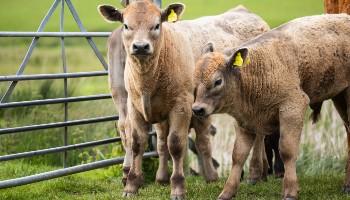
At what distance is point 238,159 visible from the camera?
767 centimetres

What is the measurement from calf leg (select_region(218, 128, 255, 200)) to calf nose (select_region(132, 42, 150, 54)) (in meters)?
1.36

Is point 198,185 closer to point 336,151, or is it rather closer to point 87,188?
point 87,188

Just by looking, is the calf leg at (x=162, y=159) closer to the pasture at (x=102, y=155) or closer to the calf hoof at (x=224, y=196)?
the pasture at (x=102, y=155)

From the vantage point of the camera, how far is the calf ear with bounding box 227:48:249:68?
7.14 meters

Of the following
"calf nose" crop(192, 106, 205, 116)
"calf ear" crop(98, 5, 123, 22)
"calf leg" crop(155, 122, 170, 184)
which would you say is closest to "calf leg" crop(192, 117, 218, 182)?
"calf leg" crop(155, 122, 170, 184)

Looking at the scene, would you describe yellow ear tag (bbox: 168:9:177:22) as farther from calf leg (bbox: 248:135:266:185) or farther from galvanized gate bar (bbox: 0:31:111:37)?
calf leg (bbox: 248:135:266:185)

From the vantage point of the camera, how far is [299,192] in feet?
26.3

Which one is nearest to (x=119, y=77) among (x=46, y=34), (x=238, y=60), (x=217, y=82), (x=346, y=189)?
(x=46, y=34)

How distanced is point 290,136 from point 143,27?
1.80 m

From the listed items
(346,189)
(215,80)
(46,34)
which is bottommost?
(346,189)

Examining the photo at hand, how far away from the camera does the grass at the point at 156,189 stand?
26.0 feet

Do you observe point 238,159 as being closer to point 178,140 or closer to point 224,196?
point 224,196

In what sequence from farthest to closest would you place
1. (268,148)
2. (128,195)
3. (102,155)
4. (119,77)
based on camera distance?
(102,155)
(268,148)
(119,77)
(128,195)

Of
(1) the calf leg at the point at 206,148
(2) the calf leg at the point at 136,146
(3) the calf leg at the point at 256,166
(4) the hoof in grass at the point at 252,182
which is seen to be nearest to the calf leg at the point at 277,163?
(3) the calf leg at the point at 256,166
